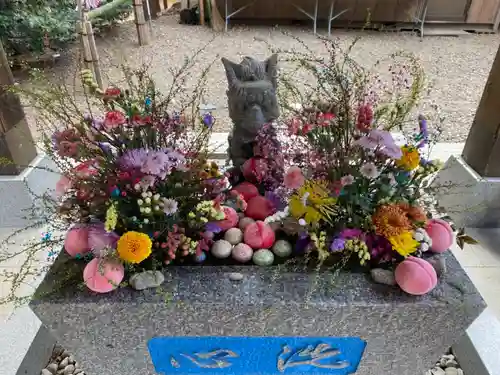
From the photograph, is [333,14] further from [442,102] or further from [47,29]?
[47,29]

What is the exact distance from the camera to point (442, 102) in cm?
369

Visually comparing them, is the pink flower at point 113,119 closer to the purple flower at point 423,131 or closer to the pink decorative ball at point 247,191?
the pink decorative ball at point 247,191

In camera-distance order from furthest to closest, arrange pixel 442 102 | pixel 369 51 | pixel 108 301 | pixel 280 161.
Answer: pixel 369 51, pixel 442 102, pixel 280 161, pixel 108 301

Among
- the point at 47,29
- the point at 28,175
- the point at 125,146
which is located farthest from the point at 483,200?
the point at 47,29

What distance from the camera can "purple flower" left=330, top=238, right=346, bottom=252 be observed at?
1139 millimetres

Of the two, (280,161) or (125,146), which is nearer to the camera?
(125,146)

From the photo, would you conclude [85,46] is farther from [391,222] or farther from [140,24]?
[391,222]

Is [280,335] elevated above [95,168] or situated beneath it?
situated beneath

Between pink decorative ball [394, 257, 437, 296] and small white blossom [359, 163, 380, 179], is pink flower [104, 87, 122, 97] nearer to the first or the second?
A: small white blossom [359, 163, 380, 179]

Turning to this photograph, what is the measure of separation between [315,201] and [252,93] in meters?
0.43

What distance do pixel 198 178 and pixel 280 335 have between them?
53 cm

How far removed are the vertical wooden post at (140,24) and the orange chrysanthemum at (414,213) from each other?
4.12 m

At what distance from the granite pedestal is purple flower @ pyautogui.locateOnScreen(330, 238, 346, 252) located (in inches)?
3.3

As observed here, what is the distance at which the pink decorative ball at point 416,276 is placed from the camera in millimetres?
1091
